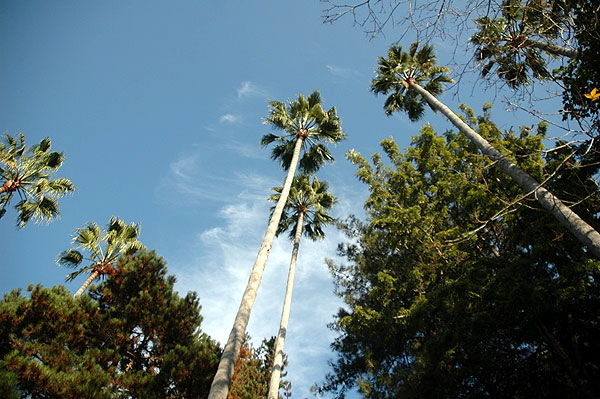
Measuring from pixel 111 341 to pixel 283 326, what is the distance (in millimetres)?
6394

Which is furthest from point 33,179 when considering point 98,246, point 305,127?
point 305,127

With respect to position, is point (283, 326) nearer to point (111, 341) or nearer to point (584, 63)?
point (111, 341)

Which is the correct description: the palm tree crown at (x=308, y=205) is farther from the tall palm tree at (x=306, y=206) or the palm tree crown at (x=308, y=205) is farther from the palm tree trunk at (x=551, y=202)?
the palm tree trunk at (x=551, y=202)

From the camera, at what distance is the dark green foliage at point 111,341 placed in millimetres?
7129

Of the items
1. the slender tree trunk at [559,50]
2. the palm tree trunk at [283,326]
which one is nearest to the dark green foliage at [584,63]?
the slender tree trunk at [559,50]

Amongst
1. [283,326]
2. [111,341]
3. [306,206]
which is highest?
[306,206]

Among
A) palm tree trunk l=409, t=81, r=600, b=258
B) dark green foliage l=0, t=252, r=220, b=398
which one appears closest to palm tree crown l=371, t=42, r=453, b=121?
palm tree trunk l=409, t=81, r=600, b=258

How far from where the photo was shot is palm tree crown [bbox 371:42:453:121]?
15.3 metres

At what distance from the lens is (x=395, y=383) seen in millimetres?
13789

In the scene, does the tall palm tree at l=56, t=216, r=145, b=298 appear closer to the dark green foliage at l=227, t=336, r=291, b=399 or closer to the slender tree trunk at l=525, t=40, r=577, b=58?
the dark green foliage at l=227, t=336, r=291, b=399

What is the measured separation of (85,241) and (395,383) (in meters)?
15.6

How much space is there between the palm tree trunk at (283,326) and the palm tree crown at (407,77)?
26.5 feet

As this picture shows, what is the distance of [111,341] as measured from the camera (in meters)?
9.97

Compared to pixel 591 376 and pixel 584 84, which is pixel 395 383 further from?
pixel 584 84
